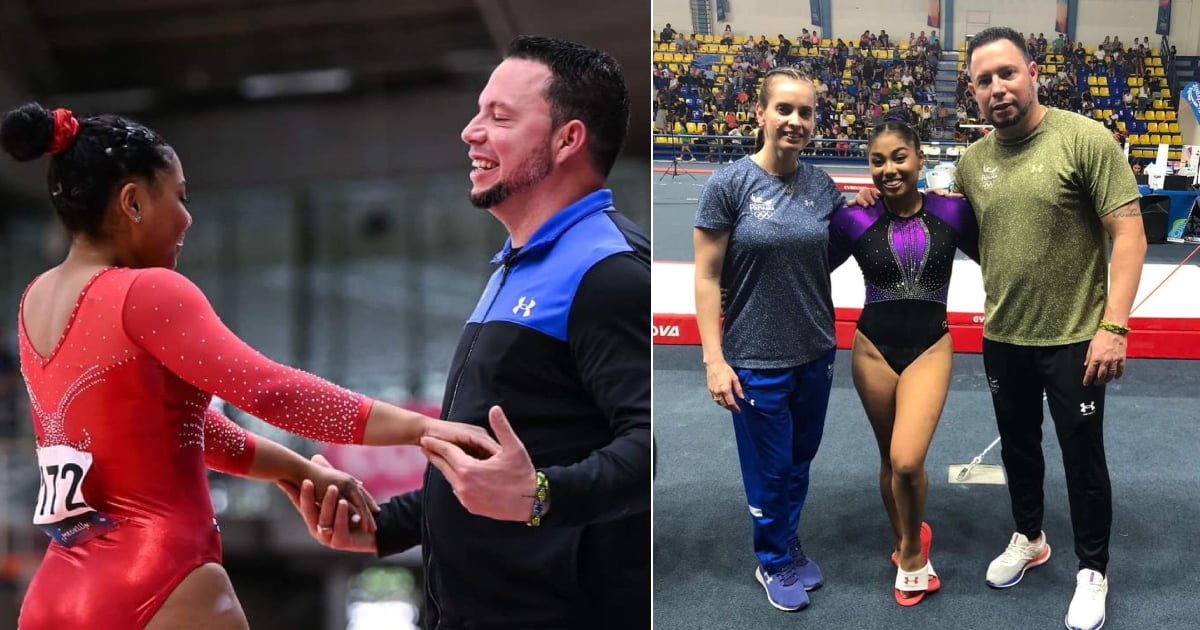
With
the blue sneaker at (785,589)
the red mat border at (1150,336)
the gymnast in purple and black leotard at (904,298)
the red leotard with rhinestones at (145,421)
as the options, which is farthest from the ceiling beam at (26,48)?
the blue sneaker at (785,589)

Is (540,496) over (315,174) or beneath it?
beneath

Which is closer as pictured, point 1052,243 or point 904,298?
point 1052,243

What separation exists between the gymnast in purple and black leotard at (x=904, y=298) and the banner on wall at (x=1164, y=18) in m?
0.99

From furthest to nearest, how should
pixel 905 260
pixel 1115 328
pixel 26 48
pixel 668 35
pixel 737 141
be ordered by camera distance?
pixel 737 141, pixel 668 35, pixel 905 260, pixel 1115 328, pixel 26 48

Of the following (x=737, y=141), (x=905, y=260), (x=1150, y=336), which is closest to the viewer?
(x=905, y=260)

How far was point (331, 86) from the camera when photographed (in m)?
0.94

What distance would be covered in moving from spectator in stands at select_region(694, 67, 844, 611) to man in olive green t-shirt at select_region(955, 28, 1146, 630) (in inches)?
14.3

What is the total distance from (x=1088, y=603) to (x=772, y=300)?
3.68ft

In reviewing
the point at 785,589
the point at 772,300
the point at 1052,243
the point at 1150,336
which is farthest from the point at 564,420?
the point at 1150,336

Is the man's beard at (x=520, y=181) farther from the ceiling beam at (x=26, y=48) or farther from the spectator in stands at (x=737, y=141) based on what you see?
the spectator in stands at (x=737, y=141)

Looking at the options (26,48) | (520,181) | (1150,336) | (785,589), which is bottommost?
(785,589)

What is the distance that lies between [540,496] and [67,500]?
Result: 0.60 m

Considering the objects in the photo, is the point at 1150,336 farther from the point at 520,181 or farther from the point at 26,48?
the point at 26,48

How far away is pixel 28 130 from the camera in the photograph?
807 mm
